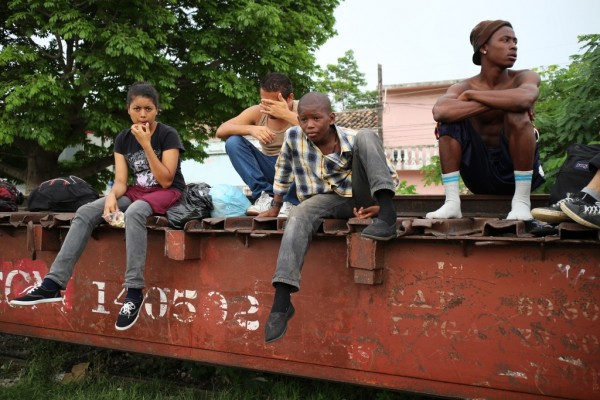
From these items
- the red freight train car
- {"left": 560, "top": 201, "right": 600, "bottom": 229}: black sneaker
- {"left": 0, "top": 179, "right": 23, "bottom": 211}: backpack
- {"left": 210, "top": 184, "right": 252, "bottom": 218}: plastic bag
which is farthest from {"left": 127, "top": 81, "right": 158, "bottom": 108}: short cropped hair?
{"left": 560, "top": 201, "right": 600, "bottom": 229}: black sneaker

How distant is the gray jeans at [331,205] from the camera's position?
3.13 metres

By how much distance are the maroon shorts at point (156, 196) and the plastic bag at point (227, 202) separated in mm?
258

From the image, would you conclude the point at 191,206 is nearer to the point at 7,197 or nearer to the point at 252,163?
the point at 252,163

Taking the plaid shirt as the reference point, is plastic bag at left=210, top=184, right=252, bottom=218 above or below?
below

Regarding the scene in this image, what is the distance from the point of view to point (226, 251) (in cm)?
374

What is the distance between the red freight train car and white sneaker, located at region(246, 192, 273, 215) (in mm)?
514

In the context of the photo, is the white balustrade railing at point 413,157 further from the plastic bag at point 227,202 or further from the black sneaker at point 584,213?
the black sneaker at point 584,213

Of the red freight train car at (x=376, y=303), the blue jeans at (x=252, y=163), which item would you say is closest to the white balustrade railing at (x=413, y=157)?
the blue jeans at (x=252, y=163)

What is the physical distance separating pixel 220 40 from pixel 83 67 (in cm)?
302

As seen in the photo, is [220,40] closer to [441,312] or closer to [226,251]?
[226,251]

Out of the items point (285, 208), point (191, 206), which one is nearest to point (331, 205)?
point (285, 208)

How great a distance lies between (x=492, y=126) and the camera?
398cm

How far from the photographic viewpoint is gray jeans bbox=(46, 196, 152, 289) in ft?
12.2

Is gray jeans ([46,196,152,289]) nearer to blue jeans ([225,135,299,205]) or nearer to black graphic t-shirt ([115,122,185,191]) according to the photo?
black graphic t-shirt ([115,122,185,191])
